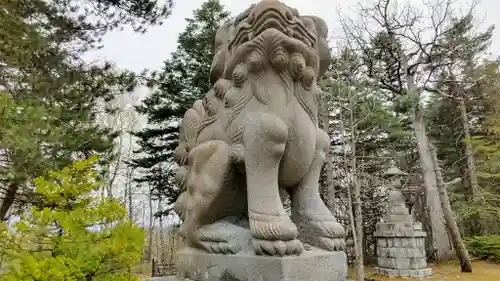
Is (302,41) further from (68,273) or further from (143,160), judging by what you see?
(143,160)

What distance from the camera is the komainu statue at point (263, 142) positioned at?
194 centimetres

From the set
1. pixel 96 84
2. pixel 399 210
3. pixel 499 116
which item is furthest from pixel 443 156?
pixel 96 84

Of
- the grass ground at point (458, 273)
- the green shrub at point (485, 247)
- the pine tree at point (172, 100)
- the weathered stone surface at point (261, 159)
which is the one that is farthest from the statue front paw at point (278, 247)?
the green shrub at point (485, 247)

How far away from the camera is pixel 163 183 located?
12.9 metres

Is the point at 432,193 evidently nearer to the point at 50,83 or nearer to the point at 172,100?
the point at 172,100

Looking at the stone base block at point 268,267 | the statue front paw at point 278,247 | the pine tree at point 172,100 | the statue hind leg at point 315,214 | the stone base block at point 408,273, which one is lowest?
the stone base block at point 408,273

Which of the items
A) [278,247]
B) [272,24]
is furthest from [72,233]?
[272,24]

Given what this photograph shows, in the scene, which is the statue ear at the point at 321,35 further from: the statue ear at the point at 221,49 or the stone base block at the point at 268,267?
the stone base block at the point at 268,267

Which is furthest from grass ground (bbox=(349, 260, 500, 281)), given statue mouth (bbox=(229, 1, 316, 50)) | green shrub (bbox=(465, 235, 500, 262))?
statue mouth (bbox=(229, 1, 316, 50))

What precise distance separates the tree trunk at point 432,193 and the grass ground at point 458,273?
52 centimetres

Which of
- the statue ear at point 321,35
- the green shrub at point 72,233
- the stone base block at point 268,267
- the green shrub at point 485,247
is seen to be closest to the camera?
the stone base block at point 268,267

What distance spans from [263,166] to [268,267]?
0.53 m

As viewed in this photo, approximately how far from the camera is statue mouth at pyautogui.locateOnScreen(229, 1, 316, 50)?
1990 mm

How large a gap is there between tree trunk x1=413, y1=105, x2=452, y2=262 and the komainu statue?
11921 mm
